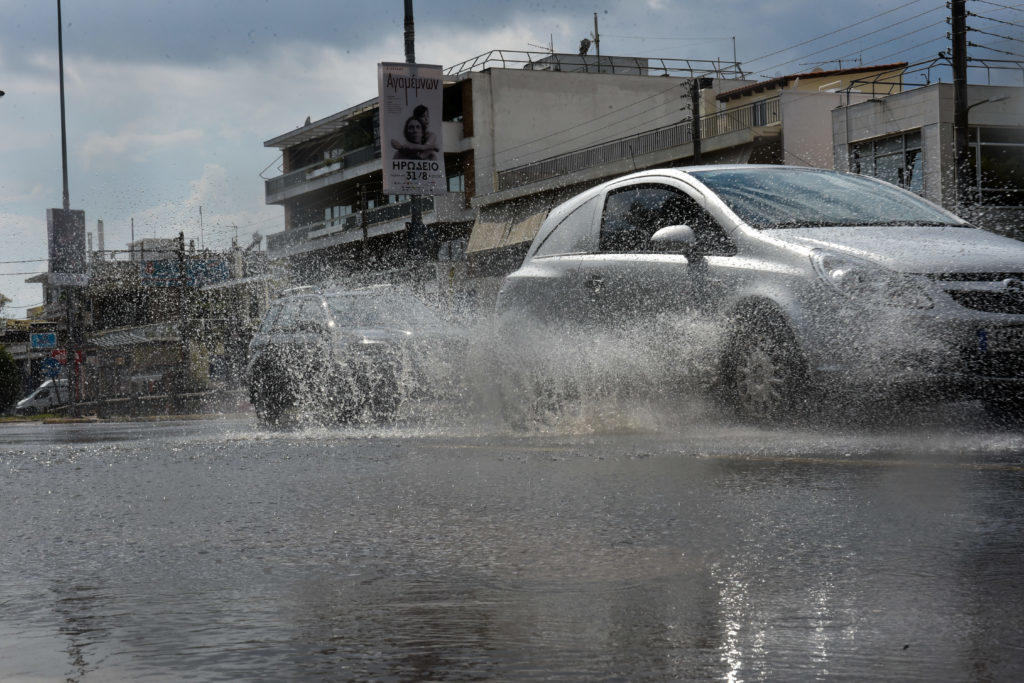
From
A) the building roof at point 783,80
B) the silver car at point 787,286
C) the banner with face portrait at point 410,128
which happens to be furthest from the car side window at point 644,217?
the building roof at point 783,80

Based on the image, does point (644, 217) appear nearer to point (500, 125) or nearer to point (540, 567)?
point (540, 567)

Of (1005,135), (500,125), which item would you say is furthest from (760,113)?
(500,125)

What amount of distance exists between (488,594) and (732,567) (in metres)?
0.71

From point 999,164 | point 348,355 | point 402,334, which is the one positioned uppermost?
point 999,164

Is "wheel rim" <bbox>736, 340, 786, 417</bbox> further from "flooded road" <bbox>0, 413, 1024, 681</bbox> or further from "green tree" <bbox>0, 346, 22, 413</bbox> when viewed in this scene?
"green tree" <bbox>0, 346, 22, 413</bbox>

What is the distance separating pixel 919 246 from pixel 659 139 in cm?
3342

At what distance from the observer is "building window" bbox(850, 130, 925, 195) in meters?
33.1

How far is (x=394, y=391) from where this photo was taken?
12.2 meters

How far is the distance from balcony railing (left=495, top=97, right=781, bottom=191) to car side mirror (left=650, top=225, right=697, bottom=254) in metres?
29.3

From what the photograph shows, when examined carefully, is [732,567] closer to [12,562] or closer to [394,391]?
[12,562]

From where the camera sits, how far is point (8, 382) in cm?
6519

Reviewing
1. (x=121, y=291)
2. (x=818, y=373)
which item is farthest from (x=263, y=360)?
(x=121, y=291)

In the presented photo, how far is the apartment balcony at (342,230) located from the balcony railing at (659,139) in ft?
27.4

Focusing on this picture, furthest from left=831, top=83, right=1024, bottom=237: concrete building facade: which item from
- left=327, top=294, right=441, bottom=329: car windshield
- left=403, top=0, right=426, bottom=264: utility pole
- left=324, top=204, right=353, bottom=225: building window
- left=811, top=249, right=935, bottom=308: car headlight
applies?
left=324, top=204, right=353, bottom=225: building window
